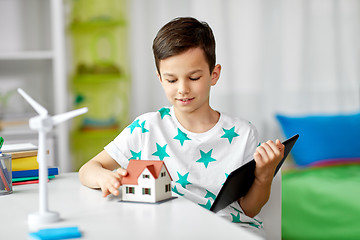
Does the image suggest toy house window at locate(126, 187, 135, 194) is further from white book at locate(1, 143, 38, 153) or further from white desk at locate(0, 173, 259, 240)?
white book at locate(1, 143, 38, 153)

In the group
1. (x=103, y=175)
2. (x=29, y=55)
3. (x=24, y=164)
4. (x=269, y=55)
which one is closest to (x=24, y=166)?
(x=24, y=164)

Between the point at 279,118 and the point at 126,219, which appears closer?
the point at 126,219

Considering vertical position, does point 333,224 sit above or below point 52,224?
below

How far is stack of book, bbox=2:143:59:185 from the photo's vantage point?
4.00ft

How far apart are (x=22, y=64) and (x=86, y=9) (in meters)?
0.45

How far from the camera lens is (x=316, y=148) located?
2.65 metres

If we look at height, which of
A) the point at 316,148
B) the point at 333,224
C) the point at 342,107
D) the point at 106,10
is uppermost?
the point at 106,10

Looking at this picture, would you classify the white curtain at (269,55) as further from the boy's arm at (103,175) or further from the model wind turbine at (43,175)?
the model wind turbine at (43,175)

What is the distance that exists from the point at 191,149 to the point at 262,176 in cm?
22

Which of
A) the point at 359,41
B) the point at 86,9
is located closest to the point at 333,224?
the point at 359,41

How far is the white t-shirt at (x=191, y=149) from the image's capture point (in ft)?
4.24

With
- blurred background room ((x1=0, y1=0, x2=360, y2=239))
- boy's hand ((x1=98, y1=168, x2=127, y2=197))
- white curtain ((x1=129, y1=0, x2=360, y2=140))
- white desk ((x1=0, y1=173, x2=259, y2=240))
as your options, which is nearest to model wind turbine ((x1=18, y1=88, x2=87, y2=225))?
white desk ((x1=0, y1=173, x2=259, y2=240))

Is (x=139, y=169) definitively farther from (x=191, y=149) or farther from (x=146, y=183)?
(x=191, y=149)

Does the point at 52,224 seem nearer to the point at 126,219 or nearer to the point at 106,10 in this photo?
the point at 126,219
